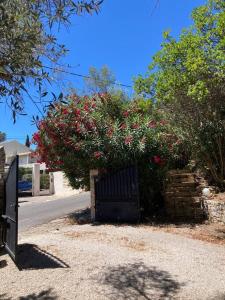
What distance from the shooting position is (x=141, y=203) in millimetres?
11703

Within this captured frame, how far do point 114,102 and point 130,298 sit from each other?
28.4 ft

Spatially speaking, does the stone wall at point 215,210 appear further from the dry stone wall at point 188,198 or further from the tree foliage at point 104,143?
the tree foliage at point 104,143

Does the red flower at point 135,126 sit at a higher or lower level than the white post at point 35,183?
higher

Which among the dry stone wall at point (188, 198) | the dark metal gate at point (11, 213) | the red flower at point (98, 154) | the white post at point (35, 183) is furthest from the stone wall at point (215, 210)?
the white post at point (35, 183)

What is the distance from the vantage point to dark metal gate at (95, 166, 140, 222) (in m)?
10.7

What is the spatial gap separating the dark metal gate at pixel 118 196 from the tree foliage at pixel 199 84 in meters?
2.44

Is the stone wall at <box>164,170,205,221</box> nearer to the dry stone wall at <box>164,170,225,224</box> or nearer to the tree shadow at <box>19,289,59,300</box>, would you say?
the dry stone wall at <box>164,170,225,224</box>

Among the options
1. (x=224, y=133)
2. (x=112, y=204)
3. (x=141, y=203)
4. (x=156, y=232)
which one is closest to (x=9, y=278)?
(x=156, y=232)

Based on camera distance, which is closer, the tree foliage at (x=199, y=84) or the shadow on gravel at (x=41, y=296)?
the shadow on gravel at (x=41, y=296)

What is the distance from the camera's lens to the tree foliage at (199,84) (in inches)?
388

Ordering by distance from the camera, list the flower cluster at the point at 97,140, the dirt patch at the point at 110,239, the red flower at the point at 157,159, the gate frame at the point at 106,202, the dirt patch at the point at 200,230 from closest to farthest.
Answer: the dirt patch at the point at 110,239 < the dirt patch at the point at 200,230 < the gate frame at the point at 106,202 < the flower cluster at the point at 97,140 < the red flower at the point at 157,159

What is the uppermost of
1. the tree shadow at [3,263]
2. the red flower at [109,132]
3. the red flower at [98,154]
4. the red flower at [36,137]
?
the red flower at [36,137]

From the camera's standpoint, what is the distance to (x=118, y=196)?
1084cm

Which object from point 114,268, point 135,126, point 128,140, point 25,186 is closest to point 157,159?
point 128,140
